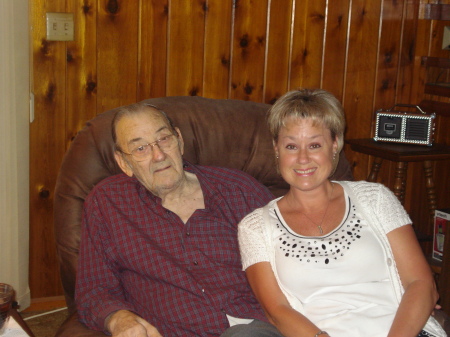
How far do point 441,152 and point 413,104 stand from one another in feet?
1.47

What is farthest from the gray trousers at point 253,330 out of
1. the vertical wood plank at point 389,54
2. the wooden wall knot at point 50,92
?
the vertical wood plank at point 389,54

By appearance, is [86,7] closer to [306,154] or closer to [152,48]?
[152,48]

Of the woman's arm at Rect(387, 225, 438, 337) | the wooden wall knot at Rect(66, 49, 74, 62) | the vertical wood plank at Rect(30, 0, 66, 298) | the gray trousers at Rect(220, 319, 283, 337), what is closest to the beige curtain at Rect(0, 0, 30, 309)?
the vertical wood plank at Rect(30, 0, 66, 298)

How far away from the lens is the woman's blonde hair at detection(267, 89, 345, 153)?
1.65m

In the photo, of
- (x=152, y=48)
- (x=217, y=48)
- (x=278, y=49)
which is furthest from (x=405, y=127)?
(x=152, y=48)

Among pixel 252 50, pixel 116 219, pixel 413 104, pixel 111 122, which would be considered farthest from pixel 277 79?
pixel 116 219

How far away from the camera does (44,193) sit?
8.73ft

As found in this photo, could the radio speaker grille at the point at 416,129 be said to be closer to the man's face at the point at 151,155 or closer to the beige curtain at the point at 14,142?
the man's face at the point at 151,155

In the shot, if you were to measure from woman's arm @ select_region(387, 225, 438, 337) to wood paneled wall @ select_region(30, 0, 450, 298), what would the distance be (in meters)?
1.42

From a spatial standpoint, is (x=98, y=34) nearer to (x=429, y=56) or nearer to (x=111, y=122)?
(x=111, y=122)

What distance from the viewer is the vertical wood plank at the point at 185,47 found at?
267cm

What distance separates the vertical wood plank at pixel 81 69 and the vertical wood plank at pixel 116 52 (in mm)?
26

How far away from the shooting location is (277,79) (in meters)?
2.89

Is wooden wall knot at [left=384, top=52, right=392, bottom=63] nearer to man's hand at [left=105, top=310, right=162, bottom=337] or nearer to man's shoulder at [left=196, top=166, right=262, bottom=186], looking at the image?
man's shoulder at [left=196, top=166, right=262, bottom=186]
